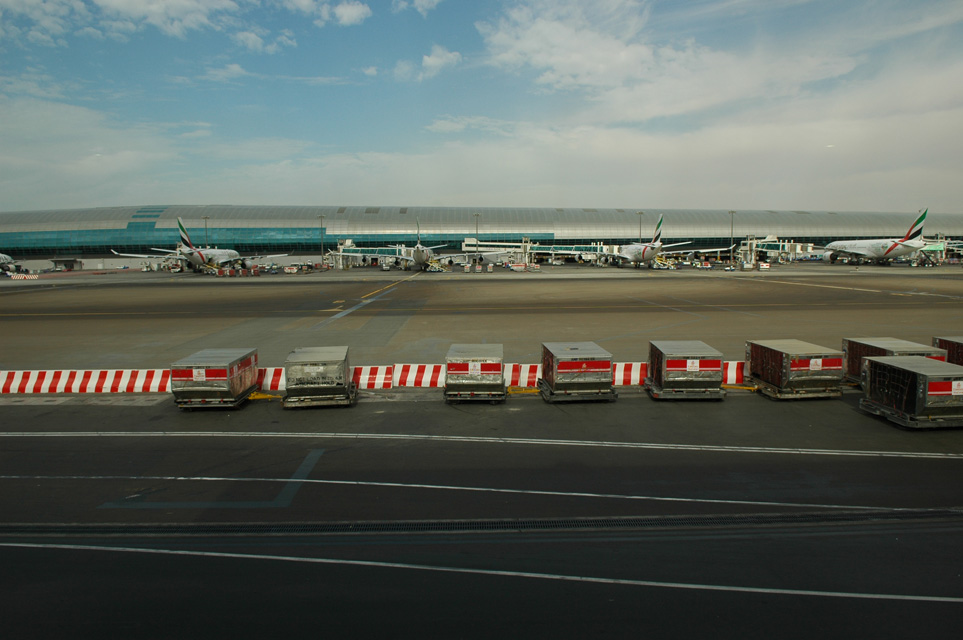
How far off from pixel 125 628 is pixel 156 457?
6353mm

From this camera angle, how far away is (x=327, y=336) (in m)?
27.0

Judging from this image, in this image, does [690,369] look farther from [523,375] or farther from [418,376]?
[418,376]

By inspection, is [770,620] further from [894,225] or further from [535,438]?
[894,225]

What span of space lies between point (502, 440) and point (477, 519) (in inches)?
159

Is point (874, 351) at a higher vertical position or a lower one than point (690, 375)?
higher

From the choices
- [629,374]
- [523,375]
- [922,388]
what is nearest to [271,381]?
[523,375]

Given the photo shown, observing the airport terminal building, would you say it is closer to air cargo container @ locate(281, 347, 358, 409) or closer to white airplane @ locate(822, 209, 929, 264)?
white airplane @ locate(822, 209, 929, 264)

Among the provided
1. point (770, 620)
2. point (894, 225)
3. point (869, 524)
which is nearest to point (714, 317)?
point (869, 524)

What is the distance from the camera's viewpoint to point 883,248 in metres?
93.5

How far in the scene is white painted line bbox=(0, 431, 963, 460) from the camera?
11.9 m

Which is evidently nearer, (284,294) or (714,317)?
(714,317)

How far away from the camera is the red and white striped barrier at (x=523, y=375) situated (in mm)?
17875

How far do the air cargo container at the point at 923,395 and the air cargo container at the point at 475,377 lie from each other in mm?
9682

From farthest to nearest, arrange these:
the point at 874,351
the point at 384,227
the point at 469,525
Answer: the point at 384,227, the point at 874,351, the point at 469,525
